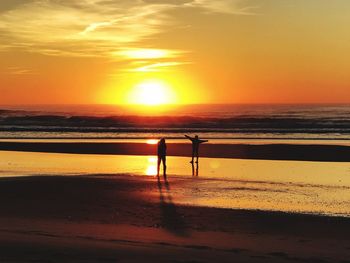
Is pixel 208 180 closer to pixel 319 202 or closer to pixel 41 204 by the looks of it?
pixel 319 202

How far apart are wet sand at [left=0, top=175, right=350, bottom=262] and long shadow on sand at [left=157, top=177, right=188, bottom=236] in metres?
0.02

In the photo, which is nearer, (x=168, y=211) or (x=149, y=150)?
(x=168, y=211)

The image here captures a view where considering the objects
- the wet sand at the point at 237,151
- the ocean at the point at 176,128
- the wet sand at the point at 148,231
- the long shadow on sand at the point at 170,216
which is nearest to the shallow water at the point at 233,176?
the long shadow on sand at the point at 170,216

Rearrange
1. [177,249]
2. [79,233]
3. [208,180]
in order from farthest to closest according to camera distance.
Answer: [208,180], [79,233], [177,249]

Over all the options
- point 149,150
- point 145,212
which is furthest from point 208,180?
point 149,150

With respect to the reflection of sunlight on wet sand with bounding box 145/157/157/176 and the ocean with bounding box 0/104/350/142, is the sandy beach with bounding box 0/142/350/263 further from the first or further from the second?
the ocean with bounding box 0/104/350/142

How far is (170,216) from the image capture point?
46.2ft

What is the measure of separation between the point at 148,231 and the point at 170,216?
6.42 feet

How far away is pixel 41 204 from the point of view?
1595cm

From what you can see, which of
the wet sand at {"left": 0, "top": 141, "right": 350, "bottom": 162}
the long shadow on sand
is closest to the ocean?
the wet sand at {"left": 0, "top": 141, "right": 350, "bottom": 162}

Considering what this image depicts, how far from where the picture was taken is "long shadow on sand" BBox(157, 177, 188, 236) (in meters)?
12.5

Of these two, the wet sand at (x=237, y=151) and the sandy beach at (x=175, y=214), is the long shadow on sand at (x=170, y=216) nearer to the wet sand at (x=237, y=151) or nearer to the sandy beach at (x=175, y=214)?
the sandy beach at (x=175, y=214)

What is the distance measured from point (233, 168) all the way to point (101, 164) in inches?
291

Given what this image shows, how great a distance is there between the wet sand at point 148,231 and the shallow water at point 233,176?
142 centimetres
